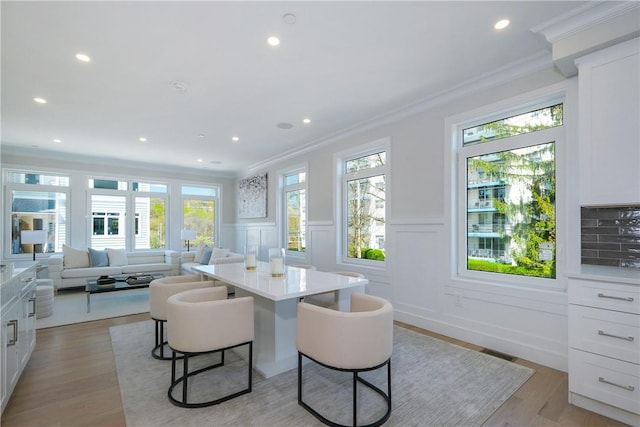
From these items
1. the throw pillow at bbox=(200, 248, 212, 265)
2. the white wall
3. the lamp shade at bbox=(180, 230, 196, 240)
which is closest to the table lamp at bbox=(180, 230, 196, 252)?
the lamp shade at bbox=(180, 230, 196, 240)

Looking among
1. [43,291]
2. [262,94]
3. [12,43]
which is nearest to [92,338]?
[43,291]

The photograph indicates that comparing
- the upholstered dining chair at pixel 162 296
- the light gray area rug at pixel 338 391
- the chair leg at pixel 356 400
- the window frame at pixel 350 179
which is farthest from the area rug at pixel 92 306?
the chair leg at pixel 356 400

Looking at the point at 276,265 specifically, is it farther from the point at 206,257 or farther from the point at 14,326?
the point at 206,257

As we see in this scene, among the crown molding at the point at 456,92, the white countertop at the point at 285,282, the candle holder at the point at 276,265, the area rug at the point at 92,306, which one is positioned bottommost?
the area rug at the point at 92,306

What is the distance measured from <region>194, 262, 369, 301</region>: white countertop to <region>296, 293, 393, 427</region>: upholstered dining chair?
17 centimetres

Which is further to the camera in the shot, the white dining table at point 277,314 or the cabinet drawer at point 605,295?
the white dining table at point 277,314

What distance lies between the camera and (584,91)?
218cm

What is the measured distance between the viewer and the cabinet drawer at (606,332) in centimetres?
180

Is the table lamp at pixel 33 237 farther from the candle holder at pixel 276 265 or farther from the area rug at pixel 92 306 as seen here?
the candle holder at pixel 276 265

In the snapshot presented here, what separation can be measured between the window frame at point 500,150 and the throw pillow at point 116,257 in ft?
20.5

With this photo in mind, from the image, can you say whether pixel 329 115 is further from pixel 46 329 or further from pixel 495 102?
pixel 46 329

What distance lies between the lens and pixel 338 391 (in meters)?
2.18

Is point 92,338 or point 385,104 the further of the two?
point 385,104

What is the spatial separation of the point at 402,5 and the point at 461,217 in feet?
7.12
